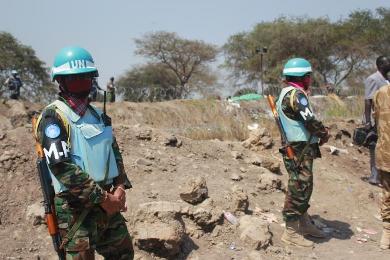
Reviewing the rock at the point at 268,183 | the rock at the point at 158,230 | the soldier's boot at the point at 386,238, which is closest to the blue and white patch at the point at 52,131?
the rock at the point at 158,230

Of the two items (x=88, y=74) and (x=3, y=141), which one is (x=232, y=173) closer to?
(x=3, y=141)

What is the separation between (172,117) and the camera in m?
13.4

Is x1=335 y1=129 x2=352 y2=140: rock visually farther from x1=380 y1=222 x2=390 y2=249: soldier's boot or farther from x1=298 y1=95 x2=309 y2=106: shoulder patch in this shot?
x1=298 y1=95 x2=309 y2=106: shoulder patch

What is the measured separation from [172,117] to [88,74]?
10580 mm

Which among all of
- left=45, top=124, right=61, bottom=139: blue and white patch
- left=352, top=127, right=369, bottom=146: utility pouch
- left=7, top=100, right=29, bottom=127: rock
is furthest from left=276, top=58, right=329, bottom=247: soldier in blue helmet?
left=7, top=100, right=29, bottom=127: rock

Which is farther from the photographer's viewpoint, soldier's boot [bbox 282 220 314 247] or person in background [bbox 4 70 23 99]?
person in background [bbox 4 70 23 99]

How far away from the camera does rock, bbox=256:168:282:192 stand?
6016mm

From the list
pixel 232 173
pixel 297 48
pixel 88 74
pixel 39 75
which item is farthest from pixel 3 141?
pixel 297 48

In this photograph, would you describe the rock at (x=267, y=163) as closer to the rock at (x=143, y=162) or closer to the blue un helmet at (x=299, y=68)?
the rock at (x=143, y=162)

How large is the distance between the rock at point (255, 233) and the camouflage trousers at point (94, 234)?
1782mm

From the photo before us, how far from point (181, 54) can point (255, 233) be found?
28.0 metres

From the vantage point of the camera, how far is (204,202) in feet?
15.9

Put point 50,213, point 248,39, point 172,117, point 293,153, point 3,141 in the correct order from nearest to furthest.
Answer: point 50,213 < point 293,153 < point 3,141 < point 172,117 < point 248,39

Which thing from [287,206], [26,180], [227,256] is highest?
[26,180]
